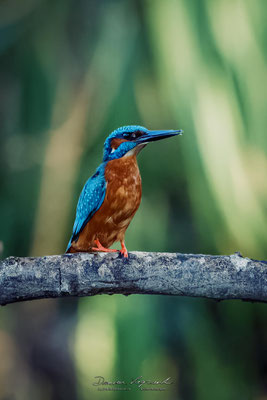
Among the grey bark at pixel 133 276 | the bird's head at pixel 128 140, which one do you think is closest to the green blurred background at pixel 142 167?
the bird's head at pixel 128 140

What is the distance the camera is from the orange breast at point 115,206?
1.89 meters

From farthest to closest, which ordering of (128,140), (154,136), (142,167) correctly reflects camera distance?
(142,167) → (128,140) → (154,136)

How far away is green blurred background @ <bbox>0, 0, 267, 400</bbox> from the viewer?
320 centimetres

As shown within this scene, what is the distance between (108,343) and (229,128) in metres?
1.55

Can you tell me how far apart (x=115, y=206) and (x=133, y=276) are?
1.14 feet

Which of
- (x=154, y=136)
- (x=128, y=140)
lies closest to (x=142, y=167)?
(x=128, y=140)

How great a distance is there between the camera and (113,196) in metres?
1.91

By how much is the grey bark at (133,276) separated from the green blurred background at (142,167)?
1.49m

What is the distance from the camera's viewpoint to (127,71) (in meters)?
3.79

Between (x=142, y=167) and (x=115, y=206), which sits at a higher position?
(x=142, y=167)

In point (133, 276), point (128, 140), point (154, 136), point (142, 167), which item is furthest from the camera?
point (142, 167)

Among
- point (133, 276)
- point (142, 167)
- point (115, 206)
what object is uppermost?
point (142, 167)

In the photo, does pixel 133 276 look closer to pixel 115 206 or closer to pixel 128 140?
pixel 115 206

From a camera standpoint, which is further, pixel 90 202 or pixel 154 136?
pixel 90 202
